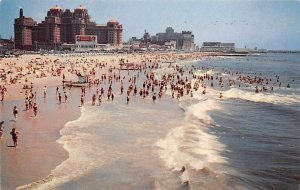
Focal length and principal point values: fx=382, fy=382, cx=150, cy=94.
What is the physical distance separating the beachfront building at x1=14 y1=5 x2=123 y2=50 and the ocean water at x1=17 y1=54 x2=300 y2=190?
100 meters

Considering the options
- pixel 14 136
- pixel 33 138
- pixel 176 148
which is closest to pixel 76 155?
pixel 14 136

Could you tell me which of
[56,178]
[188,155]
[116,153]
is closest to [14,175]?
[56,178]

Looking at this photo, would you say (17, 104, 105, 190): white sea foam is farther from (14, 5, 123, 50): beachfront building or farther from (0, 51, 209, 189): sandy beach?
(14, 5, 123, 50): beachfront building

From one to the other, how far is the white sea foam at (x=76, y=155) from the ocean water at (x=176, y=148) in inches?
1.2

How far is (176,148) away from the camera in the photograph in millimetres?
16891

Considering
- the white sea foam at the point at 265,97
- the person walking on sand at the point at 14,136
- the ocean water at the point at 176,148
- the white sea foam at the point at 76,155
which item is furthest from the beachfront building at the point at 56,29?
the person walking on sand at the point at 14,136

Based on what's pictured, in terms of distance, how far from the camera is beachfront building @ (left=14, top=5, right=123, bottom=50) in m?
120

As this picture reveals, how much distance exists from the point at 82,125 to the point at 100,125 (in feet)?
3.16

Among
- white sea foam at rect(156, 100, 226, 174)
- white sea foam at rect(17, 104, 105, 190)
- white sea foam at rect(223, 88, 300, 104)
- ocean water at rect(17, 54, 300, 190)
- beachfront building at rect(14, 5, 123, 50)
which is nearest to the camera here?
white sea foam at rect(17, 104, 105, 190)

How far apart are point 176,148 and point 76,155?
445 centimetres

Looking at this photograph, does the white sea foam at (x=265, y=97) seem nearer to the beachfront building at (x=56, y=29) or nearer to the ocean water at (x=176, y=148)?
the ocean water at (x=176, y=148)

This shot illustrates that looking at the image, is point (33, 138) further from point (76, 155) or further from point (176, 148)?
point (176, 148)

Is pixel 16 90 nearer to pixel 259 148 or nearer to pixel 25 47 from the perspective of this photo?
pixel 259 148

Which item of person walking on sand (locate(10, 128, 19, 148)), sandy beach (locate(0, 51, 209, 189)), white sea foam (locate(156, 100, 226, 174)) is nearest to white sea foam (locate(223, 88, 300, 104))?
white sea foam (locate(156, 100, 226, 174))
